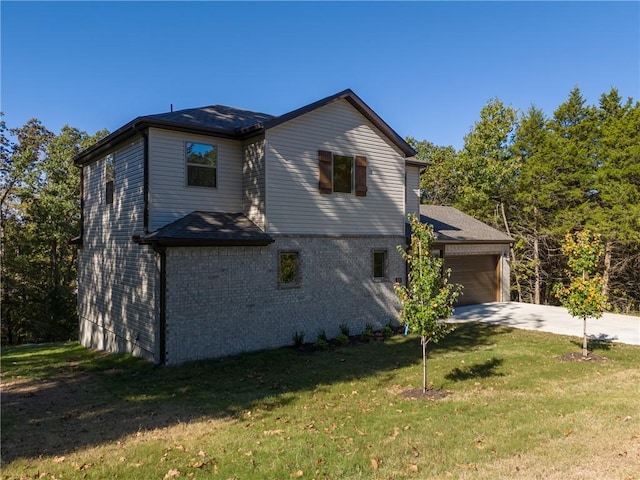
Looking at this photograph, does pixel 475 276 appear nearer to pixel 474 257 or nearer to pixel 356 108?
pixel 474 257

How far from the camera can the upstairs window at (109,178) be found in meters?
14.5

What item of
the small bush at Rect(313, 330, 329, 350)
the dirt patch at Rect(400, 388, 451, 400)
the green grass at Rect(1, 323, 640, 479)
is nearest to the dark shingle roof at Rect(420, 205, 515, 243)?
the small bush at Rect(313, 330, 329, 350)

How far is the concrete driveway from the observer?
568 inches

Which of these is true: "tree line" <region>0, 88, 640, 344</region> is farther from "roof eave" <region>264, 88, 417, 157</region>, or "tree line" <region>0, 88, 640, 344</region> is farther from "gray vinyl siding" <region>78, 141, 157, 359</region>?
"roof eave" <region>264, 88, 417, 157</region>

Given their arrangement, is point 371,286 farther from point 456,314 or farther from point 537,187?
point 537,187

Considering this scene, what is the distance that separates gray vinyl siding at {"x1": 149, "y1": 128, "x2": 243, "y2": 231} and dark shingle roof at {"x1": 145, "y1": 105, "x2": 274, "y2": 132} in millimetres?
495

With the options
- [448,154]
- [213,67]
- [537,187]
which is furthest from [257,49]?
[448,154]

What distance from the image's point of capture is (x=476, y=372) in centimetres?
1005

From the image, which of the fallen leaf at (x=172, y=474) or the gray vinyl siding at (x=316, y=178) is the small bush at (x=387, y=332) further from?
the fallen leaf at (x=172, y=474)

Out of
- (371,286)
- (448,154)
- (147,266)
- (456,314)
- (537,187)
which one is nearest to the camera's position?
(147,266)

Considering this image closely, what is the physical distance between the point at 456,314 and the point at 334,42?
1261 centimetres

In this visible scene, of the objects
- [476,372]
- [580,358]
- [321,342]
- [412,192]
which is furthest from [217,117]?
[580,358]

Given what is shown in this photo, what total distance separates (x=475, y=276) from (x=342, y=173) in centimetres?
1122

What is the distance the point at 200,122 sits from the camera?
13258mm
